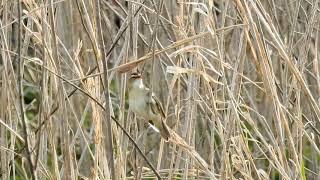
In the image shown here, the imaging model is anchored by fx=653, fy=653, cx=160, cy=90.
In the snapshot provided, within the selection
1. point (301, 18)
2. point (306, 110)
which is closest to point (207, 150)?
point (306, 110)

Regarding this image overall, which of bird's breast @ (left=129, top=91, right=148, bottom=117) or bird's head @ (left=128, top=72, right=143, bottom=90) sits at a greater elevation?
bird's head @ (left=128, top=72, right=143, bottom=90)

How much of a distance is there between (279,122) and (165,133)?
0.33 metres

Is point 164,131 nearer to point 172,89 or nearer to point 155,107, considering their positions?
point 155,107

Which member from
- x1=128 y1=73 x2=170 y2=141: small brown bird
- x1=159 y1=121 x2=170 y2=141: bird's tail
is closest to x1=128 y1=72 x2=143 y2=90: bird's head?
x1=128 y1=73 x2=170 y2=141: small brown bird

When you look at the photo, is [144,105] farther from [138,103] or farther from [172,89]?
[172,89]

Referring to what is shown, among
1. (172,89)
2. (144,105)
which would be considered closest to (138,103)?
(144,105)

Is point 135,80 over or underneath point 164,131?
over

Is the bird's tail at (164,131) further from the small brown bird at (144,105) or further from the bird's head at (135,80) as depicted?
the bird's head at (135,80)

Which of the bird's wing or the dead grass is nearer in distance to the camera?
the dead grass

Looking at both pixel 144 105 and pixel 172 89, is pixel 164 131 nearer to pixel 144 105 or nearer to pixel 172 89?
pixel 144 105

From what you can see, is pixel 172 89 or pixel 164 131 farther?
pixel 172 89

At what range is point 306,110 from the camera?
2686 millimetres

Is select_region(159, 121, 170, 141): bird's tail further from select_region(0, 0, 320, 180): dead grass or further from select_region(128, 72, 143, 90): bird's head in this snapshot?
select_region(128, 72, 143, 90): bird's head

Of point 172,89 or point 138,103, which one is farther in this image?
point 172,89
